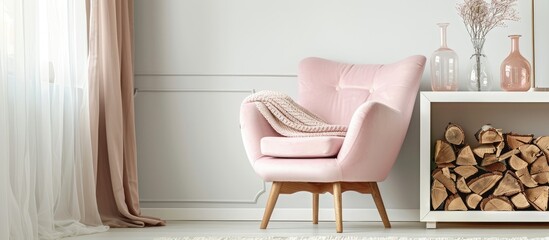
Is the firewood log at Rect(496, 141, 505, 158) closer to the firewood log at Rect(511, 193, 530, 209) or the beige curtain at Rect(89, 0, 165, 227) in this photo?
the firewood log at Rect(511, 193, 530, 209)

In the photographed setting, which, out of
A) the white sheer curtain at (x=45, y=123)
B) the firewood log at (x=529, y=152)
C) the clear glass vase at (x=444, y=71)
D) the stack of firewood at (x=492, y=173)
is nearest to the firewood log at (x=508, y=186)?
the stack of firewood at (x=492, y=173)

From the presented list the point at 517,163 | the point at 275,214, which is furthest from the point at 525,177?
the point at 275,214

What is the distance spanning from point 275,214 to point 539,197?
1.29 metres

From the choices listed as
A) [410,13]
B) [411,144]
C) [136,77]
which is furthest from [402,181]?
[136,77]

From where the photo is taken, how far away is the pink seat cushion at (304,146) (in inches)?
148

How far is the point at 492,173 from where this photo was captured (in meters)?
4.06

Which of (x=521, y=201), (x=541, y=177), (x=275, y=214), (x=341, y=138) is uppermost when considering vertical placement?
(x=341, y=138)

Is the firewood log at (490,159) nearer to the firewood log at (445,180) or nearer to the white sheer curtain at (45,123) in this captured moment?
the firewood log at (445,180)

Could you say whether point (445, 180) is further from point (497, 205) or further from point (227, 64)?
point (227, 64)

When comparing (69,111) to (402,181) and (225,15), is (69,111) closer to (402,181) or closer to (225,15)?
(225,15)

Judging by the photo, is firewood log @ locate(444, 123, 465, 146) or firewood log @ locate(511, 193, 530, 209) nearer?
firewood log @ locate(511, 193, 530, 209)

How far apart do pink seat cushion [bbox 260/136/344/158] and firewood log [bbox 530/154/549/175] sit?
0.94 m

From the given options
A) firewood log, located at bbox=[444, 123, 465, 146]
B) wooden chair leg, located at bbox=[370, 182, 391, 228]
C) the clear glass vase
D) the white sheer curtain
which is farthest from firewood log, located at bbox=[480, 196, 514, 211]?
the white sheer curtain

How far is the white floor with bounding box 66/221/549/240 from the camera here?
368 centimetres
